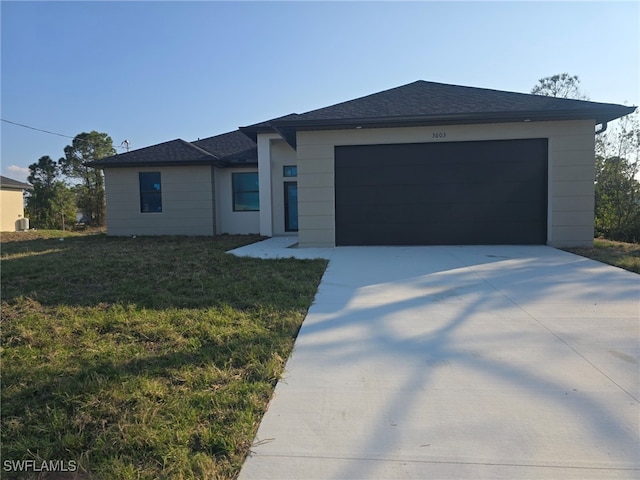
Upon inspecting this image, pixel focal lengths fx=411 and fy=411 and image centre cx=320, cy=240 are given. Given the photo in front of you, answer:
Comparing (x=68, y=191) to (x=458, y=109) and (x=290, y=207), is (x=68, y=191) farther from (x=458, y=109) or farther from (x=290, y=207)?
(x=458, y=109)

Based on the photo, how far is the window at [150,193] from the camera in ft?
53.3

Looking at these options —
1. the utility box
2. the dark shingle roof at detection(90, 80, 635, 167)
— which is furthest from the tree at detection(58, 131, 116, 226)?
the dark shingle roof at detection(90, 80, 635, 167)

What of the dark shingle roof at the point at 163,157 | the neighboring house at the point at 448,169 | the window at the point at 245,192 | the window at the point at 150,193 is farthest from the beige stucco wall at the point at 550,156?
the window at the point at 150,193

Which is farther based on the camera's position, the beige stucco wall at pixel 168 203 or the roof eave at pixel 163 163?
the beige stucco wall at pixel 168 203

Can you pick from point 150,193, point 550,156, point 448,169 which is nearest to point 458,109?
point 448,169

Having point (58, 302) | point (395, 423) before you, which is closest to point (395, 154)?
point (58, 302)

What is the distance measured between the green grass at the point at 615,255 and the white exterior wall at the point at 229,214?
11.0m

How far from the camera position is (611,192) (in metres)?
15.4

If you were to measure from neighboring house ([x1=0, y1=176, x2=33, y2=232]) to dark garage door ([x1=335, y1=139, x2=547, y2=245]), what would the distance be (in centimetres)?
2063

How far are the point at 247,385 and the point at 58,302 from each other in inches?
158

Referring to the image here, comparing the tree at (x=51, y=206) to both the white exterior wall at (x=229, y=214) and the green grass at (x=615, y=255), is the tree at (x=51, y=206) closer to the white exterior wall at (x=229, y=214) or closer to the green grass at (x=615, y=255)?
the white exterior wall at (x=229, y=214)

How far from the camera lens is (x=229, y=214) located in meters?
16.7

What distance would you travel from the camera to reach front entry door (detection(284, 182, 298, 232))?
15227mm

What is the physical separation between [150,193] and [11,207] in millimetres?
12222
